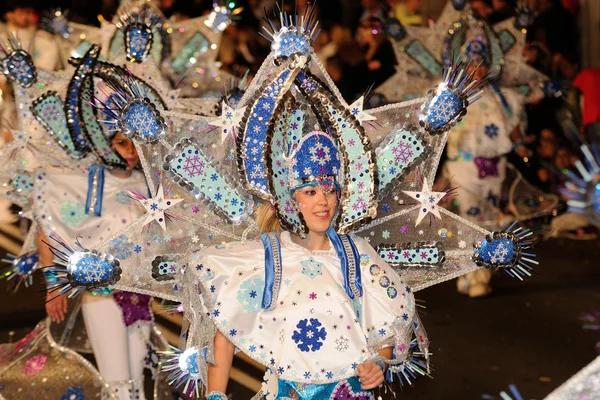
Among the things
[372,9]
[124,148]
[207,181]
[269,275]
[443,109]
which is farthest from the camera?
[372,9]

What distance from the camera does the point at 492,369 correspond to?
6969 millimetres

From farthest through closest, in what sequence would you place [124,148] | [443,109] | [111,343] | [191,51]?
1. [191,51]
2. [124,148]
3. [111,343]
4. [443,109]

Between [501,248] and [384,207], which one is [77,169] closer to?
[384,207]

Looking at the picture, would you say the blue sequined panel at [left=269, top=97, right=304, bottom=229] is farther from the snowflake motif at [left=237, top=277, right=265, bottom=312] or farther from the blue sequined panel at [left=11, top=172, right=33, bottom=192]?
the blue sequined panel at [left=11, top=172, right=33, bottom=192]

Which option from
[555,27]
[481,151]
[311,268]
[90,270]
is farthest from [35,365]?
[555,27]

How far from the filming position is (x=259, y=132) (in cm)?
404

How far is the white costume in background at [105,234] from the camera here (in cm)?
592

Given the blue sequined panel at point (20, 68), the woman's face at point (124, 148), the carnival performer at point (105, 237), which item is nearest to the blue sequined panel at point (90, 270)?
the carnival performer at point (105, 237)

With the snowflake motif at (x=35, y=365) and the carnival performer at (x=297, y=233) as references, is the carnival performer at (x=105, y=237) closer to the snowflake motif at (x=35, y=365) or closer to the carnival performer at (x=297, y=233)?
the snowflake motif at (x=35, y=365)

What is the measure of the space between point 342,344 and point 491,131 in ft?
21.1

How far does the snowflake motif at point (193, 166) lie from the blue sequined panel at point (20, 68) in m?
2.26

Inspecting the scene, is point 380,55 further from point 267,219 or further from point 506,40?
point 267,219

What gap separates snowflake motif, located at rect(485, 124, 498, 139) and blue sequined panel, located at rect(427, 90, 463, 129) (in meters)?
5.88

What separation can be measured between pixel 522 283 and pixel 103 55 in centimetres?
477
